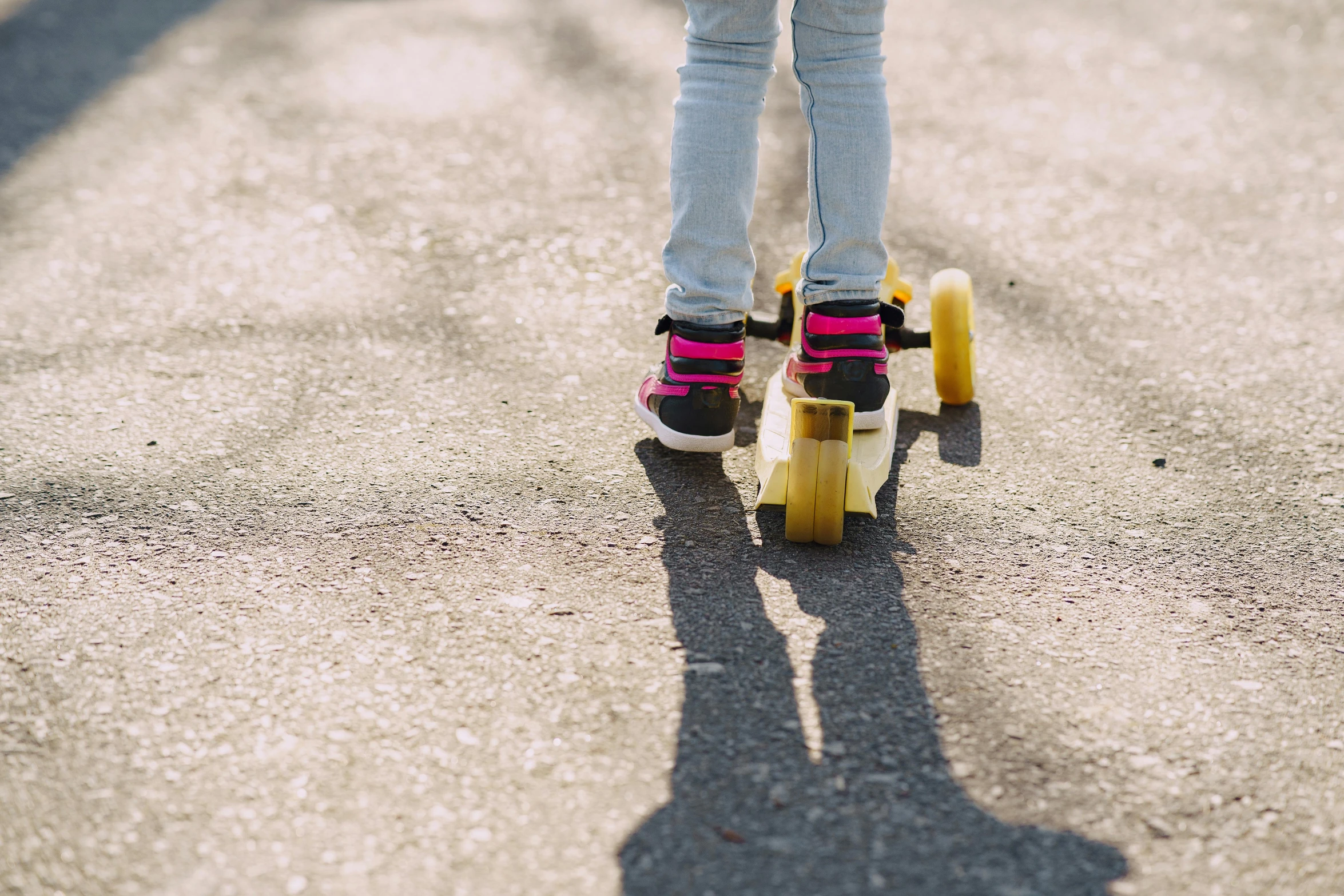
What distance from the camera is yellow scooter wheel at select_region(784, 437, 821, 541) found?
2.03m

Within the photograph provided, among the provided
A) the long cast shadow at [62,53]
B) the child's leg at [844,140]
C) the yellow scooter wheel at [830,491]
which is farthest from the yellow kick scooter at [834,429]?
the long cast shadow at [62,53]

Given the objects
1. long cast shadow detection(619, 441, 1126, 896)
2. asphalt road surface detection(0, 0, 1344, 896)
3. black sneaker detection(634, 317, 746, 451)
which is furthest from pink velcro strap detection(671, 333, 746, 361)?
long cast shadow detection(619, 441, 1126, 896)

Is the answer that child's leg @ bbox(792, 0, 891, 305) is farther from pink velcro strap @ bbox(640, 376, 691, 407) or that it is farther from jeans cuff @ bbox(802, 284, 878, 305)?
pink velcro strap @ bbox(640, 376, 691, 407)

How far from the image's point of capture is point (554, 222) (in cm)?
355

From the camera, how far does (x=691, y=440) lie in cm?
228

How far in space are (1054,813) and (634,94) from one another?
3758 mm

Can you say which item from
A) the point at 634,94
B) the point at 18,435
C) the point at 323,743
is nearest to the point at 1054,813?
the point at 323,743

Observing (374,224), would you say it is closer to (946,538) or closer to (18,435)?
(18,435)

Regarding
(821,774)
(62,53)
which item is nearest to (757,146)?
(821,774)

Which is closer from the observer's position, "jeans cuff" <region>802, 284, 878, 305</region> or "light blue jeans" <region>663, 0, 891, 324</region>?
"light blue jeans" <region>663, 0, 891, 324</region>

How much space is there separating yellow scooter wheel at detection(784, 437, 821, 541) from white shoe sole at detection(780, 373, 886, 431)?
0.25 m

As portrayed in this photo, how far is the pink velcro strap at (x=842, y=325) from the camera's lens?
221 cm

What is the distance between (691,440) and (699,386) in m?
0.12

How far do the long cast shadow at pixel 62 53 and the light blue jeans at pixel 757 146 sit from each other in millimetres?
2841
